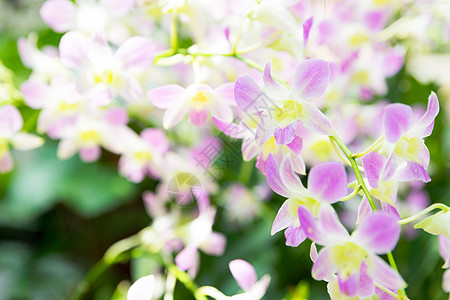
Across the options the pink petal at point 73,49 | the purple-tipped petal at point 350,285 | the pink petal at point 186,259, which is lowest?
the pink petal at point 186,259

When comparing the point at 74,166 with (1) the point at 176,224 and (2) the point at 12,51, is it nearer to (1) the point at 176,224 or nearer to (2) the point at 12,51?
(2) the point at 12,51

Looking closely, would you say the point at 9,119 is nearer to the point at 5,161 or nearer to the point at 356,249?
the point at 5,161

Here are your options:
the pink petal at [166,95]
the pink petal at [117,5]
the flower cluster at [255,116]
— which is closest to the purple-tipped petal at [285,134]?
the flower cluster at [255,116]

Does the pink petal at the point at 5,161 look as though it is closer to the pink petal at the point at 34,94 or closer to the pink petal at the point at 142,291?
the pink petal at the point at 34,94

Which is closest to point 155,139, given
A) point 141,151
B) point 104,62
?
point 141,151

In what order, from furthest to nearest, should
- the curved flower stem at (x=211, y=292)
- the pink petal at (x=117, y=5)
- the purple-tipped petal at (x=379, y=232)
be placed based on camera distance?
the pink petal at (x=117, y=5), the curved flower stem at (x=211, y=292), the purple-tipped petal at (x=379, y=232)

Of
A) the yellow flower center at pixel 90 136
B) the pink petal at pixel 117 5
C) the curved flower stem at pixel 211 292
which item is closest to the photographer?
the curved flower stem at pixel 211 292

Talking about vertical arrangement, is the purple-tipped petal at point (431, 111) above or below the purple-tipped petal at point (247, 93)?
below

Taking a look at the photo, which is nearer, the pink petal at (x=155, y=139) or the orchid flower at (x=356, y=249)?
the orchid flower at (x=356, y=249)
